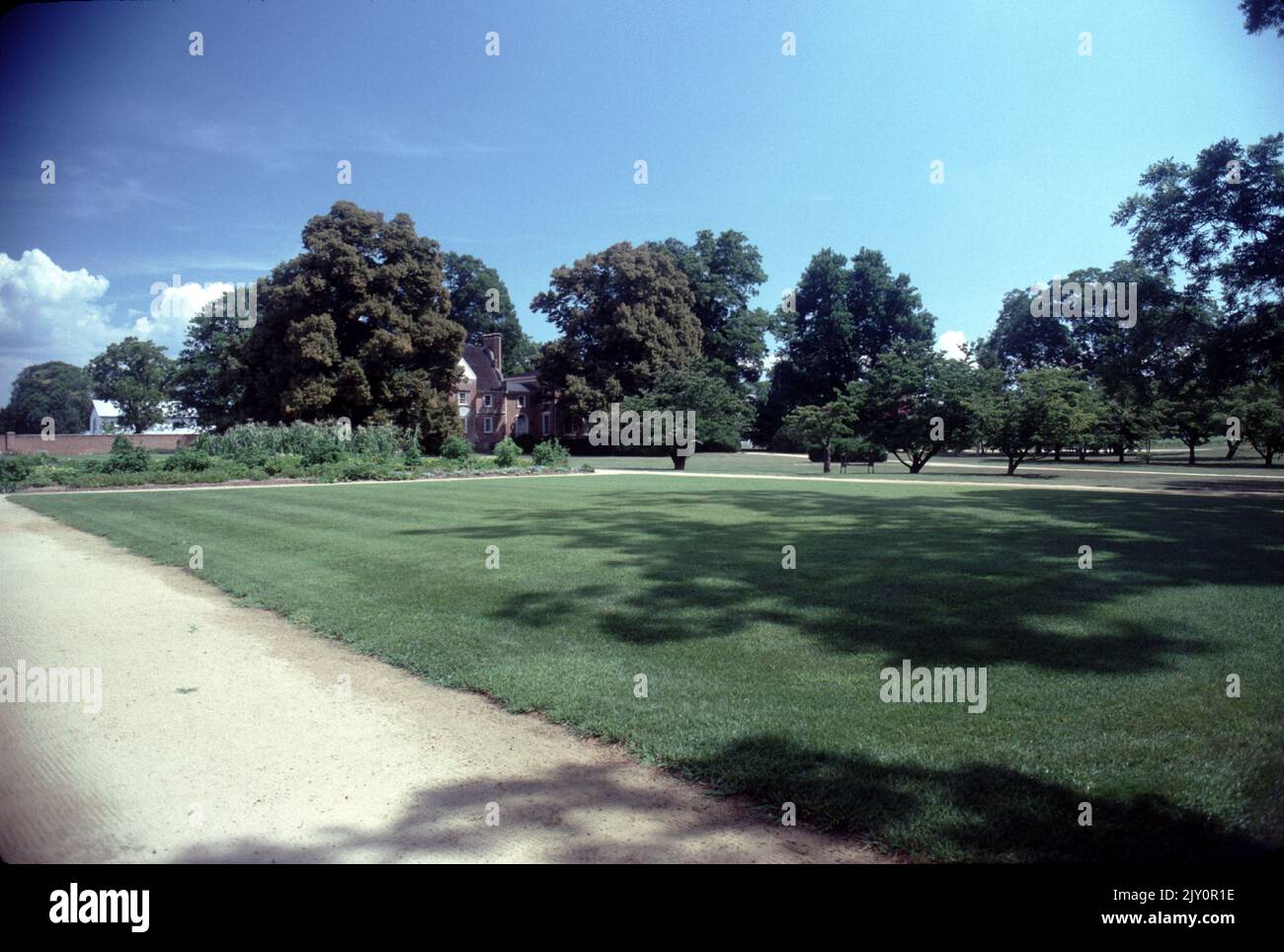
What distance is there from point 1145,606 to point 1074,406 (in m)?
27.7

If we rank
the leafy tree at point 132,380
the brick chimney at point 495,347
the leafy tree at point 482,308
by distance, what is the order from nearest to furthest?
the leafy tree at point 132,380, the brick chimney at point 495,347, the leafy tree at point 482,308

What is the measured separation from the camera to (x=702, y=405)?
3741 cm

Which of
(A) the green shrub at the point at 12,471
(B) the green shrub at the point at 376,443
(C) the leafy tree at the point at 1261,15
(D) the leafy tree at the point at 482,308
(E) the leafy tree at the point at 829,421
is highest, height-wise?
(D) the leafy tree at the point at 482,308

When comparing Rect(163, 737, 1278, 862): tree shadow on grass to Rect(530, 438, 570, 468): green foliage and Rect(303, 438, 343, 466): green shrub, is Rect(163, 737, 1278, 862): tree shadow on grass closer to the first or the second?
Rect(303, 438, 343, 466): green shrub

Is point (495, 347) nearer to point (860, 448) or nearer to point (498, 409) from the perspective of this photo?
point (498, 409)

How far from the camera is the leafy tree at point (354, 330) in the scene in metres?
35.4

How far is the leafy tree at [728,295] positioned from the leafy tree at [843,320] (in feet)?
9.25

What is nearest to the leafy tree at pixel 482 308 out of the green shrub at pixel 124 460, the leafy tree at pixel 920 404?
the leafy tree at pixel 920 404

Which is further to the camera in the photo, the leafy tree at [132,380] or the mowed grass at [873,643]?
the leafy tree at [132,380]

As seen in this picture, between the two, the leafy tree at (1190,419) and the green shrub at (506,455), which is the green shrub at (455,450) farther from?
the leafy tree at (1190,419)

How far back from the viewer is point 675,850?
9.82ft

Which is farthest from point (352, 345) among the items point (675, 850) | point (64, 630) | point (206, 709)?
point (675, 850)

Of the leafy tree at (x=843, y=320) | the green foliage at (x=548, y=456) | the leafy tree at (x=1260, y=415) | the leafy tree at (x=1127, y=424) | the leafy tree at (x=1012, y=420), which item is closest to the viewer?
the leafy tree at (x=1012, y=420)

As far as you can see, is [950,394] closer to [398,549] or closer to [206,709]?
[398,549]
